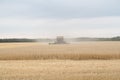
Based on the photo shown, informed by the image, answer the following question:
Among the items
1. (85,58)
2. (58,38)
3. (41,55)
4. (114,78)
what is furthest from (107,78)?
(58,38)

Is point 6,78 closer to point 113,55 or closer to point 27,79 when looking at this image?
point 27,79

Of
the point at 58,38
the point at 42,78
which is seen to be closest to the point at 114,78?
the point at 42,78

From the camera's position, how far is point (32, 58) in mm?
28906

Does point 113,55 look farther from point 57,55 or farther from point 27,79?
point 27,79

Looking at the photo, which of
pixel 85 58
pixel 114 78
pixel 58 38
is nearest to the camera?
pixel 114 78

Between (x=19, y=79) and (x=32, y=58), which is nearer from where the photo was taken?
(x=19, y=79)

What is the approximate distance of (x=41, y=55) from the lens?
29625 millimetres

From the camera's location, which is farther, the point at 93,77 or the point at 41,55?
the point at 41,55

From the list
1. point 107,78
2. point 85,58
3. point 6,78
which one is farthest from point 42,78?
point 85,58

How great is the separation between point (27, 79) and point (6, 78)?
1.12 metres

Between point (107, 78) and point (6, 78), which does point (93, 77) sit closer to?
point (107, 78)

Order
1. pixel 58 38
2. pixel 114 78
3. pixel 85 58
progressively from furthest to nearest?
pixel 58 38 → pixel 85 58 → pixel 114 78

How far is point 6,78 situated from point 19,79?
0.74 meters

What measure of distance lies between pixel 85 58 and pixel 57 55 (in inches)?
116
